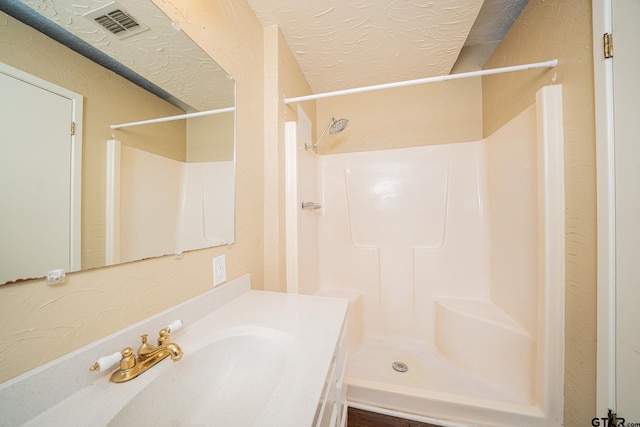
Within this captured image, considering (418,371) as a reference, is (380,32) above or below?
above

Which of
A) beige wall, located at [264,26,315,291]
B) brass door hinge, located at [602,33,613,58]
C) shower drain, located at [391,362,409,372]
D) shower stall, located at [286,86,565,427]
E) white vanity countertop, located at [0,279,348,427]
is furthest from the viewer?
shower drain, located at [391,362,409,372]

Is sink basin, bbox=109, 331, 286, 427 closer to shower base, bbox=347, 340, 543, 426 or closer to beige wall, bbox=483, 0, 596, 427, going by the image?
shower base, bbox=347, 340, 543, 426

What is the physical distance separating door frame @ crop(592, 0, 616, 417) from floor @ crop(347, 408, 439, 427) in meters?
0.74

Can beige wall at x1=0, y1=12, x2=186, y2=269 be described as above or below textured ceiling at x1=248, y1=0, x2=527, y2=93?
below

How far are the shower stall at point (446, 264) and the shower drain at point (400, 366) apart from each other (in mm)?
30

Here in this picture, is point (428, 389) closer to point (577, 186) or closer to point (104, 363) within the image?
point (577, 186)

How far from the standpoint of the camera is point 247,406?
527 mm

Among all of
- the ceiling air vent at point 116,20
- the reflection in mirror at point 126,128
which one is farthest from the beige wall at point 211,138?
the ceiling air vent at point 116,20

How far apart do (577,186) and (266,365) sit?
55.9 inches

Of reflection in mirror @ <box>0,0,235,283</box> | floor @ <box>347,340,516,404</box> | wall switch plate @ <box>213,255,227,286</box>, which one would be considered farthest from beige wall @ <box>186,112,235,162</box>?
floor @ <box>347,340,516,404</box>

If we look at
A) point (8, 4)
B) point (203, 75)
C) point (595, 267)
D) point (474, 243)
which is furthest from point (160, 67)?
point (474, 243)

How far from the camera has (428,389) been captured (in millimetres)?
1184

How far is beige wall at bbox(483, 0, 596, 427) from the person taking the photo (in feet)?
2.68

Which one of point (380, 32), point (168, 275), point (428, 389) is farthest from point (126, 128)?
point (428, 389)
